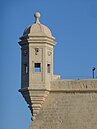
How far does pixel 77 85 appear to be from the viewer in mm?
27500

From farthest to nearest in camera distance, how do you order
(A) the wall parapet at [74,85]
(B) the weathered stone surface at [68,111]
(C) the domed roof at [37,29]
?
(C) the domed roof at [37,29], (A) the wall parapet at [74,85], (B) the weathered stone surface at [68,111]

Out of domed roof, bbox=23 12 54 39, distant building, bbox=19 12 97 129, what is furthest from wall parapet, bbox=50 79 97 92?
domed roof, bbox=23 12 54 39

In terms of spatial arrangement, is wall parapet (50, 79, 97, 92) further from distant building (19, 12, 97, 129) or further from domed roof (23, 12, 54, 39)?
domed roof (23, 12, 54, 39)

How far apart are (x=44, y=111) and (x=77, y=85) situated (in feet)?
6.56

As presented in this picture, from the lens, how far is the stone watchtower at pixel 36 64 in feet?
90.0

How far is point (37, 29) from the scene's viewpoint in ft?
91.8

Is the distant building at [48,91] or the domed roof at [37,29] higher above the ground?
the domed roof at [37,29]

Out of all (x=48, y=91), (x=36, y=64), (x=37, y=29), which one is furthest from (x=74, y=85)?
(x=37, y=29)

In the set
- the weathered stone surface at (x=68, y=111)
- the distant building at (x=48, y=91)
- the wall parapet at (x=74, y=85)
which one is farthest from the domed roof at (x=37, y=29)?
the weathered stone surface at (x=68, y=111)

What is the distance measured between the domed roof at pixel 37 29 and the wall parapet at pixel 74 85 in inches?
92.6

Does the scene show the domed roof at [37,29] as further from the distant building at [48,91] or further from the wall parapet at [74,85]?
the wall parapet at [74,85]

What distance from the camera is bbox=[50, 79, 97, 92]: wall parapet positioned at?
27266 millimetres

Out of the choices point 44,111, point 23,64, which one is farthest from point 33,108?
point 23,64

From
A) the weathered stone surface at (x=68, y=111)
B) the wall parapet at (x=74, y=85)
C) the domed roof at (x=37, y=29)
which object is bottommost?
Result: the weathered stone surface at (x=68, y=111)
